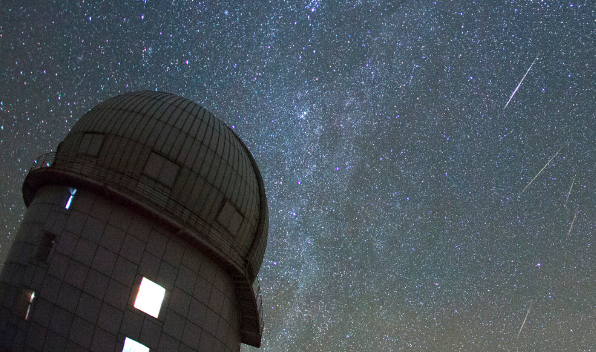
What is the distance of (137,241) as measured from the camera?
13414mm

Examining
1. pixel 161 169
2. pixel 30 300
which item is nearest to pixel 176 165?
pixel 161 169

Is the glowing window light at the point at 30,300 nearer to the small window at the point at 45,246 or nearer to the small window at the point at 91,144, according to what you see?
the small window at the point at 45,246

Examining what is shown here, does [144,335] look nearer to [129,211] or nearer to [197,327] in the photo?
[197,327]

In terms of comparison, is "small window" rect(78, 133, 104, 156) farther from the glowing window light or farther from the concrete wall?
the glowing window light

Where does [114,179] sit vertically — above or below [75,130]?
below

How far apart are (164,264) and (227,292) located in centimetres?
287

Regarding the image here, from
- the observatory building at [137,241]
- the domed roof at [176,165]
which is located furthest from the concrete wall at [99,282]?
the domed roof at [176,165]

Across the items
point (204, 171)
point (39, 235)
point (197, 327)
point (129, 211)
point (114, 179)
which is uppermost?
point (204, 171)

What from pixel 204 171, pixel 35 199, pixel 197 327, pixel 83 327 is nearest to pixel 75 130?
pixel 35 199

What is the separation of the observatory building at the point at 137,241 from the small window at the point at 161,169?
3 cm

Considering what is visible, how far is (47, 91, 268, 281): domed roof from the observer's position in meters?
14.1

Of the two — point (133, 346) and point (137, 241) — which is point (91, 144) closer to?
point (137, 241)

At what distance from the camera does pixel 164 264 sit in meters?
13.6

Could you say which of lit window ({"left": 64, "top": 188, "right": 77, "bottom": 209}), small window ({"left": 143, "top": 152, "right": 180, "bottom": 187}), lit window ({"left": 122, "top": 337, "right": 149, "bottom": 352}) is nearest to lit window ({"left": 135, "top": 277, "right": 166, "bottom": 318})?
lit window ({"left": 122, "top": 337, "right": 149, "bottom": 352})
